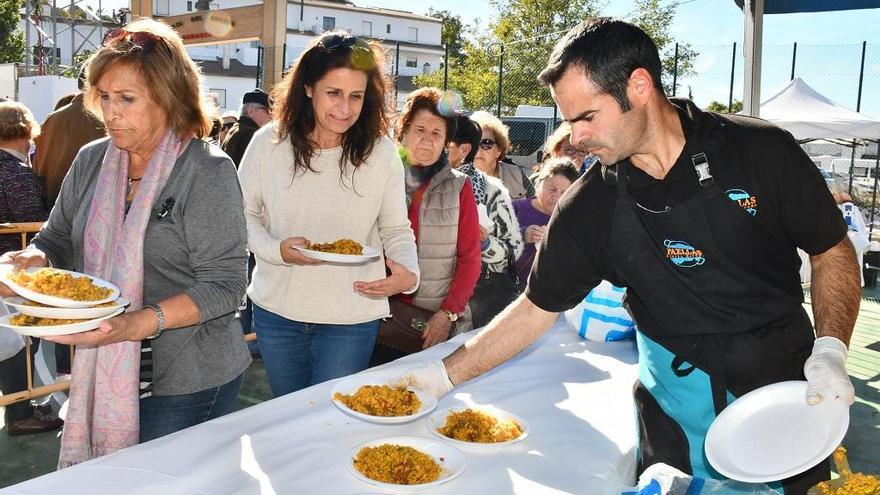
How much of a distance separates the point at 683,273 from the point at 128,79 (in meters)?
1.44

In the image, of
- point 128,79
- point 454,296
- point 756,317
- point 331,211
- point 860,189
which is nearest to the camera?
point 756,317

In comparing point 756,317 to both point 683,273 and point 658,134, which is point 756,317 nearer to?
point 683,273

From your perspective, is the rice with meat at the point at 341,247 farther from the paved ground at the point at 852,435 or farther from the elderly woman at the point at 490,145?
the elderly woman at the point at 490,145

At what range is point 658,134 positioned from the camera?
1645mm

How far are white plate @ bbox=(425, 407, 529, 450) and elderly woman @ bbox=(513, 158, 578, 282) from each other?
1971 mm

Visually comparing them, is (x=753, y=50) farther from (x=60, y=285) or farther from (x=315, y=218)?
(x=60, y=285)

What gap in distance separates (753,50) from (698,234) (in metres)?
2.46

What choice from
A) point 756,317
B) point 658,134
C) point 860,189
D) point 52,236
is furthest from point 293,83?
point 860,189

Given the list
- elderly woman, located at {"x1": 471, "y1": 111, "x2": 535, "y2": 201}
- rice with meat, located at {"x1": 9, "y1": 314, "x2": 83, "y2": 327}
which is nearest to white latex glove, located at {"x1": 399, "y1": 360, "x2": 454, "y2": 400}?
rice with meat, located at {"x1": 9, "y1": 314, "x2": 83, "y2": 327}

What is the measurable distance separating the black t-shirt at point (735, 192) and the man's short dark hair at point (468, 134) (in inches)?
73.3

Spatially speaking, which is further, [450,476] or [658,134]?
[658,134]

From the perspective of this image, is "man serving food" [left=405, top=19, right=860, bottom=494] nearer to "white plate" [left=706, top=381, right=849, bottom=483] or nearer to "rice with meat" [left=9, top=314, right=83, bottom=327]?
"white plate" [left=706, top=381, right=849, bottom=483]

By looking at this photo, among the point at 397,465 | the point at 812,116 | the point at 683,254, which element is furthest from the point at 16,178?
the point at 812,116

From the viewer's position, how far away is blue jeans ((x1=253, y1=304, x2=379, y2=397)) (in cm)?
231
